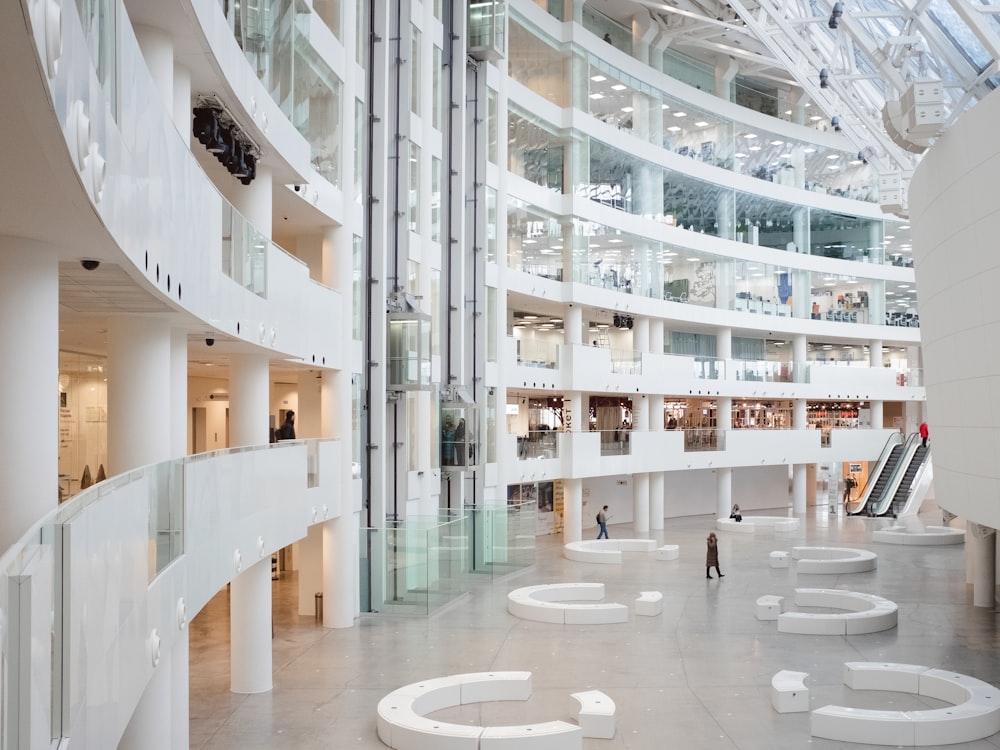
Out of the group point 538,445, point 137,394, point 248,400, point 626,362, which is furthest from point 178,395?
point 626,362

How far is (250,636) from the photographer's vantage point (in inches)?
770

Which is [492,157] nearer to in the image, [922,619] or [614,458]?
[614,458]

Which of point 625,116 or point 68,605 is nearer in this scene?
point 68,605

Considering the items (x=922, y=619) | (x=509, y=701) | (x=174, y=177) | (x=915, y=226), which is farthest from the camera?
(x=922, y=619)

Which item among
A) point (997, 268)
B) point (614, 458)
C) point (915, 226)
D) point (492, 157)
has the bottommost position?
point (614, 458)

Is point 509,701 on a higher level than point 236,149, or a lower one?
lower

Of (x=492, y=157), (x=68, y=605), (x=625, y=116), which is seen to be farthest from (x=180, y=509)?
(x=625, y=116)

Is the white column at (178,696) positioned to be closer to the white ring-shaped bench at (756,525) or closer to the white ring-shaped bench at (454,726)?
the white ring-shaped bench at (454,726)

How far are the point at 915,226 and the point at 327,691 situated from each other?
545 inches

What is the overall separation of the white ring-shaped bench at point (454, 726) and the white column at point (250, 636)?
3.00 m

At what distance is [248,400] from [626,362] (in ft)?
92.3

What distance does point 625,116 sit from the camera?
1843 inches

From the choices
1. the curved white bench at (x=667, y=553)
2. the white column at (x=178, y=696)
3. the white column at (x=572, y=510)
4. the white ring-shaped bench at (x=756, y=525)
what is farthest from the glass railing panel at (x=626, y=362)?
the white column at (x=178, y=696)

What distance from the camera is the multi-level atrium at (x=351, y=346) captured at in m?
7.74
